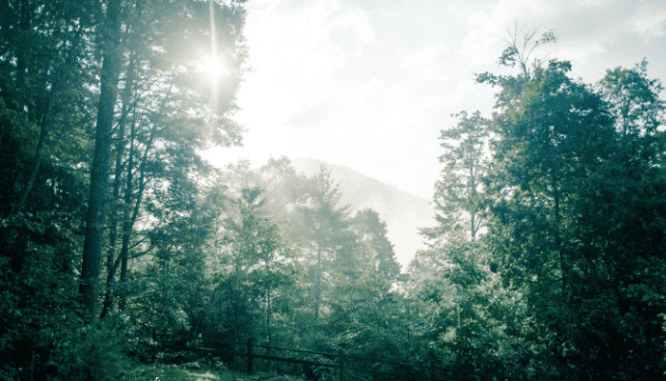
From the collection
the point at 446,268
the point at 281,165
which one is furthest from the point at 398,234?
the point at 446,268

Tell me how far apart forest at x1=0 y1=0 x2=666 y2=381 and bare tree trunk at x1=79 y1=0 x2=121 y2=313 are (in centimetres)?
5

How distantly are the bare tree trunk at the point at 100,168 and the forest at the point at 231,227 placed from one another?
47 mm

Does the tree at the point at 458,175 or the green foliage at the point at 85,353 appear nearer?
the green foliage at the point at 85,353

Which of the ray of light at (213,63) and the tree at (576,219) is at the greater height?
the ray of light at (213,63)

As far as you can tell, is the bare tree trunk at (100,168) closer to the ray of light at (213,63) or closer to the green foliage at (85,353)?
the green foliage at (85,353)

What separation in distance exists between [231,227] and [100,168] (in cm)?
691

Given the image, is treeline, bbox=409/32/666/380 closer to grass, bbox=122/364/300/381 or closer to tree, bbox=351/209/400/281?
grass, bbox=122/364/300/381

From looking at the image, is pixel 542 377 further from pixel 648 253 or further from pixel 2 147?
pixel 2 147

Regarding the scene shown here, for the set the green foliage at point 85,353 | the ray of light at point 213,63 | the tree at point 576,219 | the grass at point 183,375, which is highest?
the ray of light at point 213,63

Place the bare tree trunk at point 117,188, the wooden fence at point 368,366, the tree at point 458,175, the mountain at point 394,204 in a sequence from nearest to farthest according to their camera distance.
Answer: the bare tree trunk at point 117,188 → the wooden fence at point 368,366 → the tree at point 458,175 → the mountain at point 394,204

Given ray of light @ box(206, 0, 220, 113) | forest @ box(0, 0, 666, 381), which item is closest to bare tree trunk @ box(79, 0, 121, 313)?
forest @ box(0, 0, 666, 381)

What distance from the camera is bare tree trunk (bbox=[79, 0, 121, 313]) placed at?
825 cm

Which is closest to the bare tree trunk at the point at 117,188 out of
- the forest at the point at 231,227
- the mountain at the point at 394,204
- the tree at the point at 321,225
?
the forest at the point at 231,227

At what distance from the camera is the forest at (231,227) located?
676cm
